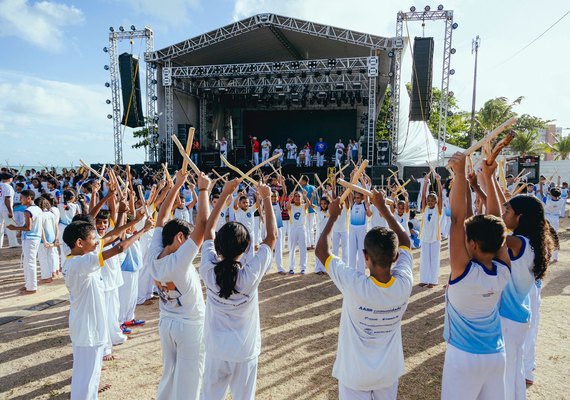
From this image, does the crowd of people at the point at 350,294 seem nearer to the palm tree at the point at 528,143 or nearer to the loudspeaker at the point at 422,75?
the loudspeaker at the point at 422,75

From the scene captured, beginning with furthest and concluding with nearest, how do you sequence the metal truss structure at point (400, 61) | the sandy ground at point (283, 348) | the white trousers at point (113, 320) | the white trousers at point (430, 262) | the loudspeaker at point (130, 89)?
the loudspeaker at point (130, 89) → the metal truss structure at point (400, 61) → the white trousers at point (430, 262) → the white trousers at point (113, 320) → the sandy ground at point (283, 348)

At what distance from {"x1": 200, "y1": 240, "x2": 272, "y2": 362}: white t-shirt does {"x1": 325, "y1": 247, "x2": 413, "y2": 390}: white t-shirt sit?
21.3 inches

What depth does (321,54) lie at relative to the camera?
23656mm

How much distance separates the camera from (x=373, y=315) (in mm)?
2576

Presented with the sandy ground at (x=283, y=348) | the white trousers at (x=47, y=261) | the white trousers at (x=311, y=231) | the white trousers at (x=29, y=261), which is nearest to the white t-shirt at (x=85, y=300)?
the sandy ground at (x=283, y=348)

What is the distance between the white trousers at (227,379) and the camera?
2932mm

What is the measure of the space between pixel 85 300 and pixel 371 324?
8.69 feet

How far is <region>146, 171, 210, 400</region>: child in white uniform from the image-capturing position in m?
3.14

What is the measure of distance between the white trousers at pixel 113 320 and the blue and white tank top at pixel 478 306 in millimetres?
3976

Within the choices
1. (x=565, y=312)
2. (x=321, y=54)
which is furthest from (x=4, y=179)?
(x=321, y=54)

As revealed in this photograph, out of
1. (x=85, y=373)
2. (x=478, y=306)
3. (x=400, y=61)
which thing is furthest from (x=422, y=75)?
(x=85, y=373)

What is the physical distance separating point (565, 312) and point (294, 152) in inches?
714

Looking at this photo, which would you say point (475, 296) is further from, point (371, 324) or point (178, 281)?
point (178, 281)

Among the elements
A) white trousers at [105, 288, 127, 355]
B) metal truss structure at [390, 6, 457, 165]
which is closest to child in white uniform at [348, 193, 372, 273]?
white trousers at [105, 288, 127, 355]
